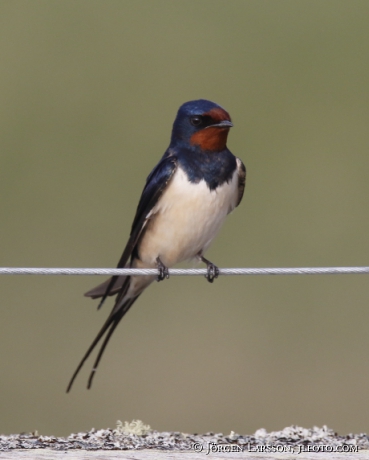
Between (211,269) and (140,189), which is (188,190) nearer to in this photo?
(211,269)

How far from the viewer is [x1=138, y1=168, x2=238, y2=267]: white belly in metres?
3.41

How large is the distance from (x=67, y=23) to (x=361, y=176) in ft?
10.4

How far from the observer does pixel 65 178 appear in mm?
7410

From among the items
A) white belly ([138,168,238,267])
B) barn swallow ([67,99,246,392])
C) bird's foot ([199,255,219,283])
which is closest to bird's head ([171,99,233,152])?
barn swallow ([67,99,246,392])

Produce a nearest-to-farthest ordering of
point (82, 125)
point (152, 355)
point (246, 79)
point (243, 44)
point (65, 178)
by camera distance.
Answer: point (152, 355), point (65, 178), point (82, 125), point (246, 79), point (243, 44)

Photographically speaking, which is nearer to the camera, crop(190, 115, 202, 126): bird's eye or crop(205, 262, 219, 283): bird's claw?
crop(205, 262, 219, 283): bird's claw

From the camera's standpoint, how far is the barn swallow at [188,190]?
3406 mm

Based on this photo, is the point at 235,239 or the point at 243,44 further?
the point at 243,44

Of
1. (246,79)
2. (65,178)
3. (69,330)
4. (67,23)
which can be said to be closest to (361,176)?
(246,79)

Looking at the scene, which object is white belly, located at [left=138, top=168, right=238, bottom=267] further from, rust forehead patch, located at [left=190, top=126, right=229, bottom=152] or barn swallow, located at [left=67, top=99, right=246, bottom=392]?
rust forehead patch, located at [left=190, top=126, right=229, bottom=152]

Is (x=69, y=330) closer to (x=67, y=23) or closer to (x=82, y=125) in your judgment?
(x=82, y=125)

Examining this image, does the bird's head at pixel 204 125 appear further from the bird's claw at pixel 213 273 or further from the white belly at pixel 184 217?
the bird's claw at pixel 213 273

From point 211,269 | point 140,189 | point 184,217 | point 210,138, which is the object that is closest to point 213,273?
point 211,269

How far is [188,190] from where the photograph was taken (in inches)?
134
